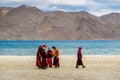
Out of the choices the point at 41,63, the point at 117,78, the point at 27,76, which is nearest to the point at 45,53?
the point at 41,63

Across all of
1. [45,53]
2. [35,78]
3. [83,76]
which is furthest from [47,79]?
[45,53]

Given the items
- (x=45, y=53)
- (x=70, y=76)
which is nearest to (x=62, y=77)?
(x=70, y=76)

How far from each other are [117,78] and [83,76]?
165cm

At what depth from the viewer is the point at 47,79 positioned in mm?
15781

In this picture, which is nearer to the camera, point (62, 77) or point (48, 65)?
point (62, 77)

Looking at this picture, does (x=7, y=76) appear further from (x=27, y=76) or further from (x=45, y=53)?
(x=45, y=53)

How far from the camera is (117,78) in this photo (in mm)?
16219

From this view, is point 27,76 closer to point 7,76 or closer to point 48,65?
point 7,76

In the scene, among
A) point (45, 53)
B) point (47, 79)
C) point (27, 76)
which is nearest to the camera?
point (47, 79)

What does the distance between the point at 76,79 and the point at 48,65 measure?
6.53m

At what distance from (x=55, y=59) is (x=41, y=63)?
4.37 feet

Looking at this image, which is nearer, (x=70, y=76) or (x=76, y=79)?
(x=76, y=79)

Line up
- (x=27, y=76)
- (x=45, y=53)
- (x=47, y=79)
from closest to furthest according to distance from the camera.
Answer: (x=47, y=79), (x=27, y=76), (x=45, y=53)

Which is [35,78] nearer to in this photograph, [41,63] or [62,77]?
[62,77]
